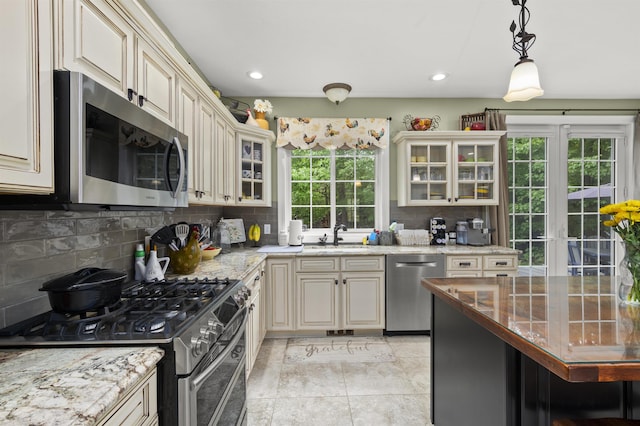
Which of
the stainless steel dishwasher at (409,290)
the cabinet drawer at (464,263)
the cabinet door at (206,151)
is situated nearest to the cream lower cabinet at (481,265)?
the cabinet drawer at (464,263)

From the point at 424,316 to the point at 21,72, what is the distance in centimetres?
340

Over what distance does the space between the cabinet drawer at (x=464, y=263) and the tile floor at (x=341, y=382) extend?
81 centimetres

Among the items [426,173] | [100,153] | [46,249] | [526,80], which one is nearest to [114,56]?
[100,153]

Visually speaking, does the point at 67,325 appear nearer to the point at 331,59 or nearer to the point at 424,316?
the point at 331,59

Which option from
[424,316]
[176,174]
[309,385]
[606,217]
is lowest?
[309,385]

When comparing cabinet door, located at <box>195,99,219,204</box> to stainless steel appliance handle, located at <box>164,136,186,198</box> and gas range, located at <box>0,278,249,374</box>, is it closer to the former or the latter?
stainless steel appliance handle, located at <box>164,136,186,198</box>

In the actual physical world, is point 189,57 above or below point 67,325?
above

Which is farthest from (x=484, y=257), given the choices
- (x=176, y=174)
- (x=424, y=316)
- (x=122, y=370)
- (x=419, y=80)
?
(x=122, y=370)

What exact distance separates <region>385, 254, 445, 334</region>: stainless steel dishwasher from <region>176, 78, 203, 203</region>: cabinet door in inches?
79.7

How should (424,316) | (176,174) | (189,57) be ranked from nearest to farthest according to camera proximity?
(176,174)
(189,57)
(424,316)

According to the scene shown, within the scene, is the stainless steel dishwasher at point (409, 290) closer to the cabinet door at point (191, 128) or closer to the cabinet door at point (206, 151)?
the cabinet door at point (206, 151)

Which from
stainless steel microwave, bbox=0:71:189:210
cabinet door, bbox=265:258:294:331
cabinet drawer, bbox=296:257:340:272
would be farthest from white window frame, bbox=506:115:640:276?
stainless steel microwave, bbox=0:71:189:210

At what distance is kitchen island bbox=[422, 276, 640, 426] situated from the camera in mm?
870

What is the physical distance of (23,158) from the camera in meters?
0.82
